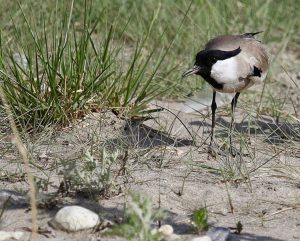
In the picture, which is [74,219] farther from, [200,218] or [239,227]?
[239,227]

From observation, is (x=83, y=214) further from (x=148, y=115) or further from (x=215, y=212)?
(x=148, y=115)

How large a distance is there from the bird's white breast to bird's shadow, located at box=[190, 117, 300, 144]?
0.81 feet

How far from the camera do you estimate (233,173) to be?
3.39 metres

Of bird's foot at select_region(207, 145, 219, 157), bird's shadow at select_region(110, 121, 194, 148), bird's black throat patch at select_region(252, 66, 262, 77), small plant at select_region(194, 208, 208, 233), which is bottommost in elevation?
bird's shadow at select_region(110, 121, 194, 148)

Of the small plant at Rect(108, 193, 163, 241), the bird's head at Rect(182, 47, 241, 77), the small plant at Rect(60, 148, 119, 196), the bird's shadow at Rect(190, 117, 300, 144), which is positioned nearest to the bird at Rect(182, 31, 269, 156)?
the bird's head at Rect(182, 47, 241, 77)

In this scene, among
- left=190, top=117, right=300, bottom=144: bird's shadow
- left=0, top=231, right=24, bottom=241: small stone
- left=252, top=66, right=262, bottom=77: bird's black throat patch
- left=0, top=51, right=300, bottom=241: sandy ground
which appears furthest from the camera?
left=252, top=66, right=262, bottom=77: bird's black throat patch

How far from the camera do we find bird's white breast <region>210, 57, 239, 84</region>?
4.04m

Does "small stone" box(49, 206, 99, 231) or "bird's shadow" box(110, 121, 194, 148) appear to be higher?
"small stone" box(49, 206, 99, 231)

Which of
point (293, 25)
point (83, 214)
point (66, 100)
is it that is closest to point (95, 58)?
point (66, 100)

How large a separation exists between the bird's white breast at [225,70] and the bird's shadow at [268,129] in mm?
247

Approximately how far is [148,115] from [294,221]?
1368 mm

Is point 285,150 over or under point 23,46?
under

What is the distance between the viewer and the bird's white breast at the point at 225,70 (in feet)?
13.3

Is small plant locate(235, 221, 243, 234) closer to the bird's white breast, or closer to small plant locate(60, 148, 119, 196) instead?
small plant locate(60, 148, 119, 196)
